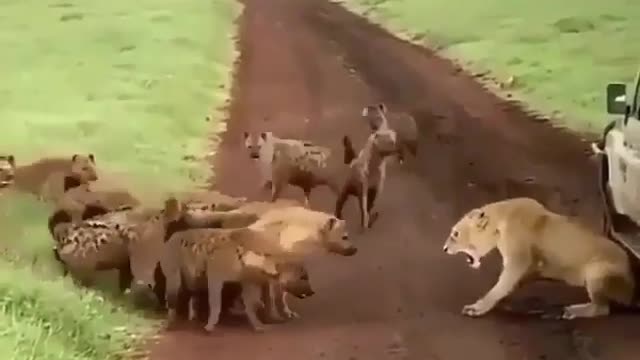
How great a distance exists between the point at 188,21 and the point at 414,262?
58cm

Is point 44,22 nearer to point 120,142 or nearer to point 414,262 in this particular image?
point 120,142

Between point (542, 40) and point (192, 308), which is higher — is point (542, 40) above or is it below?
above

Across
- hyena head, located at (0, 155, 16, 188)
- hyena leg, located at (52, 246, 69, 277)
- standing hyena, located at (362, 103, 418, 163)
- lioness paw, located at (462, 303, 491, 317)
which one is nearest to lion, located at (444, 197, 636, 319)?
lioness paw, located at (462, 303, 491, 317)

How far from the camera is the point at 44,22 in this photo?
56.3 inches

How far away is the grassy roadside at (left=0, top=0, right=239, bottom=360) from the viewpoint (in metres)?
0.83

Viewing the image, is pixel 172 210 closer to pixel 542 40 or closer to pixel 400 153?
pixel 400 153

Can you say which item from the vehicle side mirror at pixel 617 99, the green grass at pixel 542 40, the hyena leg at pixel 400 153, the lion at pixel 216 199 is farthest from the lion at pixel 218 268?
the green grass at pixel 542 40

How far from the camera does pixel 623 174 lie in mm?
940

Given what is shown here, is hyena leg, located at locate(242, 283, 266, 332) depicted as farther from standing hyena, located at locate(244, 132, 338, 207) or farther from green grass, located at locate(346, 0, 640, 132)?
green grass, located at locate(346, 0, 640, 132)

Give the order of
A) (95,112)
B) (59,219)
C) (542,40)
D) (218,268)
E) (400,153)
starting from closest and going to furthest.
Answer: (218,268)
(59,219)
(400,153)
(95,112)
(542,40)

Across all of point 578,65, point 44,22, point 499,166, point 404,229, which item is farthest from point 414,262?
point 44,22

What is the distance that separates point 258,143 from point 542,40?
17.8 inches

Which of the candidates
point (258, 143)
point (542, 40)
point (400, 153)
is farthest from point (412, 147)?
point (542, 40)

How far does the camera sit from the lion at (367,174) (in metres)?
0.99
